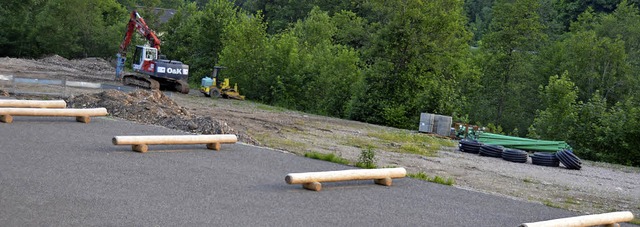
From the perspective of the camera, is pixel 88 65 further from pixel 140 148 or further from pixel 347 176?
pixel 347 176

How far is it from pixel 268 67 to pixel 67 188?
38.2 m

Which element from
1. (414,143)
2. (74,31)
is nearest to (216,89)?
(414,143)

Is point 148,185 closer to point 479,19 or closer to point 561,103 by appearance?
point 561,103

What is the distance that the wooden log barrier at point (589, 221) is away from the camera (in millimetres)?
11012

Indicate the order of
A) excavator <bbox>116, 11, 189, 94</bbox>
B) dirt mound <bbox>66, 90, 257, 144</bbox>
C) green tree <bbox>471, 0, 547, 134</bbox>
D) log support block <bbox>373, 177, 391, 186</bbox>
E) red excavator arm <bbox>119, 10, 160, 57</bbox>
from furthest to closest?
green tree <bbox>471, 0, 547, 134</bbox>, red excavator arm <bbox>119, 10, 160, 57</bbox>, excavator <bbox>116, 11, 189, 94</bbox>, dirt mound <bbox>66, 90, 257, 144</bbox>, log support block <bbox>373, 177, 391, 186</bbox>

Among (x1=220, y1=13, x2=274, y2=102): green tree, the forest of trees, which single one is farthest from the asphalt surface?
(x1=220, y1=13, x2=274, y2=102): green tree

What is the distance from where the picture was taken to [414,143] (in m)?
28.5

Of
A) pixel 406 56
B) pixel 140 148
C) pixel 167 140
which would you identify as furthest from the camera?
pixel 406 56

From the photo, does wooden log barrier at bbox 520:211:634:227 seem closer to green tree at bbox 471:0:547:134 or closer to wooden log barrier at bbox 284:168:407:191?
wooden log barrier at bbox 284:168:407:191

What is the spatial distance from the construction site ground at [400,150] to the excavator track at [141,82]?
19.2 feet

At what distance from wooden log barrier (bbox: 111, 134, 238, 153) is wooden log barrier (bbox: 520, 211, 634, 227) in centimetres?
752

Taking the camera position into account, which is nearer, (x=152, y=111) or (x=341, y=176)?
(x=341, y=176)

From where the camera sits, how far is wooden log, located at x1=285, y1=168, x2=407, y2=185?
1285 cm

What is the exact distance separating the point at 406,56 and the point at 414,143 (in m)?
16.4
